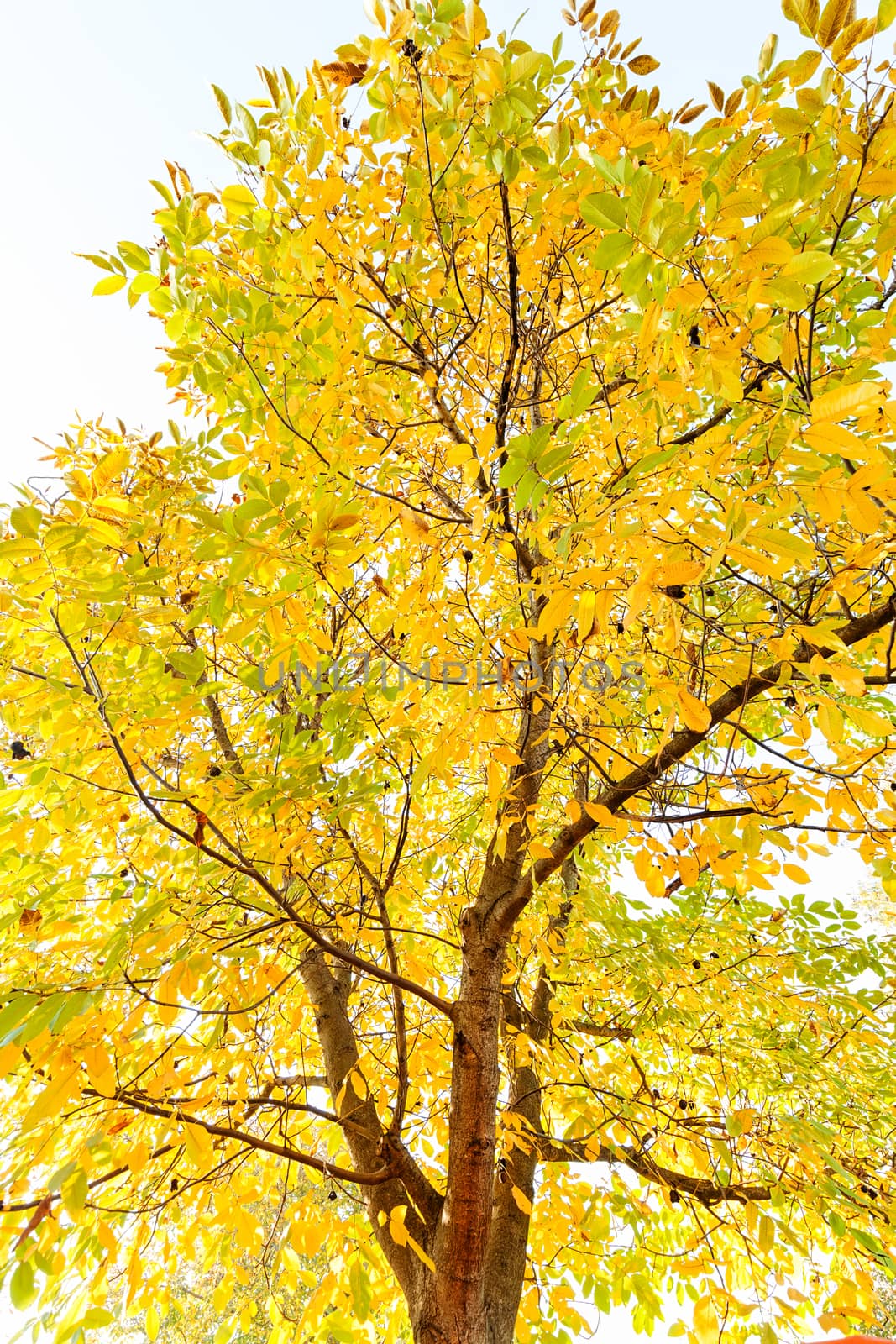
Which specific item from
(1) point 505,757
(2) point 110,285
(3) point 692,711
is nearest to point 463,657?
(1) point 505,757

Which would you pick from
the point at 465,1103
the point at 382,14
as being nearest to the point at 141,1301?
the point at 465,1103

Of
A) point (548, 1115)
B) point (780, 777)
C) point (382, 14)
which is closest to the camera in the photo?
point (382, 14)

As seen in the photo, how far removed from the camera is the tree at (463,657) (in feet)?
4.16

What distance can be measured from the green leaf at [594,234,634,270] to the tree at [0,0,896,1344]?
0.01m

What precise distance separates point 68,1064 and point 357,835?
183cm

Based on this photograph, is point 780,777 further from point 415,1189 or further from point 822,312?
point 415,1189

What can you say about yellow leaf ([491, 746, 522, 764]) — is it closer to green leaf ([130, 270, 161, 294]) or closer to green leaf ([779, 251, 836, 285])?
green leaf ([779, 251, 836, 285])

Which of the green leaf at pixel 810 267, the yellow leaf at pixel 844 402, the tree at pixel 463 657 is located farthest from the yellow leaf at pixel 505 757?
the green leaf at pixel 810 267

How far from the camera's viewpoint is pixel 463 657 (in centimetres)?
213

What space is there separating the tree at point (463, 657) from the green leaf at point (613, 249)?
0.01m

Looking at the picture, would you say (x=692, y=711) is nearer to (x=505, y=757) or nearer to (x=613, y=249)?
(x=505, y=757)

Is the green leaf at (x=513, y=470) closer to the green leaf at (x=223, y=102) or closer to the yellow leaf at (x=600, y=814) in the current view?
the yellow leaf at (x=600, y=814)

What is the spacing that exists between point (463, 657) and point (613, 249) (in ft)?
4.02

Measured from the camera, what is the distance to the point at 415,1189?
2381mm
